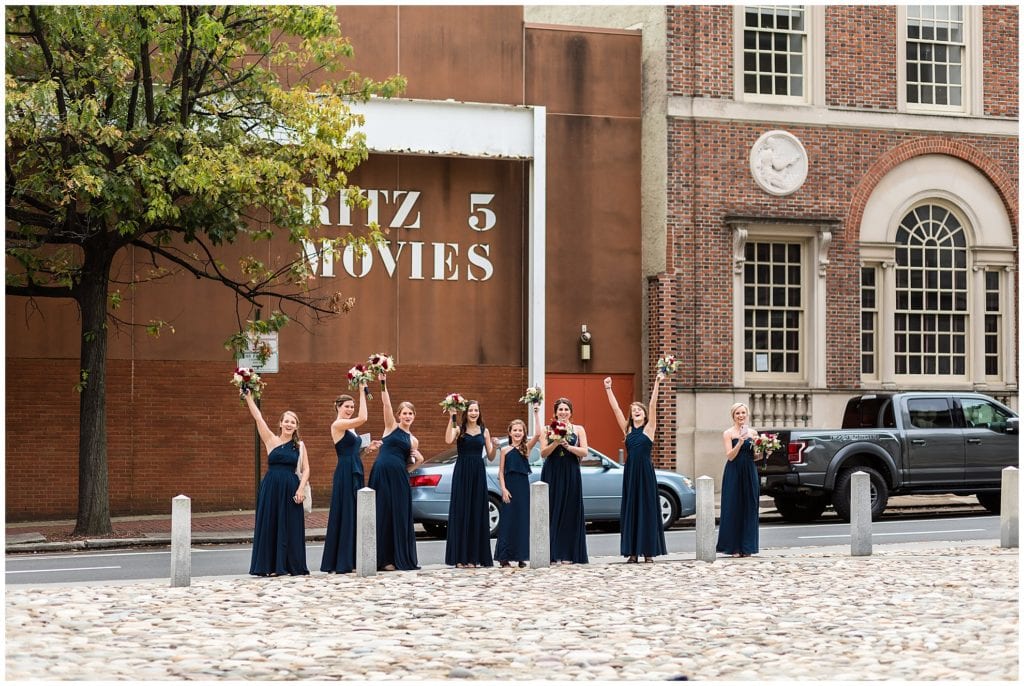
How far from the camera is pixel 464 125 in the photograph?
82.9 feet

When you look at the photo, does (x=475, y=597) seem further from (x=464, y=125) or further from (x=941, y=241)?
(x=941, y=241)

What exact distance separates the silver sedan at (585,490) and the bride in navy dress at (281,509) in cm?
480

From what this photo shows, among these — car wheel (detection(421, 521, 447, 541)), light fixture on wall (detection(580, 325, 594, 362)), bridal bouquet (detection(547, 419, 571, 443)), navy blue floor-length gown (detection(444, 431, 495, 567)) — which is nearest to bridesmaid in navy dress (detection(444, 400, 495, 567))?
Answer: navy blue floor-length gown (detection(444, 431, 495, 567))

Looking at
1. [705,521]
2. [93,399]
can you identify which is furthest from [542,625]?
[93,399]

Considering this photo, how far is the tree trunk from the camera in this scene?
784 inches

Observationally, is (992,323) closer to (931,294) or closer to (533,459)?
(931,294)

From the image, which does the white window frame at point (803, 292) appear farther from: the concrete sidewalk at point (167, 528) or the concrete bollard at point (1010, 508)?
the concrete bollard at point (1010, 508)

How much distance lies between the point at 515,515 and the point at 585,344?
36.5 ft

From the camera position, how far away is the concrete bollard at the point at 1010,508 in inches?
664

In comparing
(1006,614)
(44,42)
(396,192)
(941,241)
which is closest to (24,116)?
(44,42)

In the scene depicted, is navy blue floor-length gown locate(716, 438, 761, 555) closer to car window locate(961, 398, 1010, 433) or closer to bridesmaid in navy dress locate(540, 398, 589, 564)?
bridesmaid in navy dress locate(540, 398, 589, 564)

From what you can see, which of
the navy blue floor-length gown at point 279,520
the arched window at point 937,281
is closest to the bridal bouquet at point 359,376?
the navy blue floor-length gown at point 279,520

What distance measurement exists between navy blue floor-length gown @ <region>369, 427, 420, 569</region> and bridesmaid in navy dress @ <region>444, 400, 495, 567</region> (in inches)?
20.5

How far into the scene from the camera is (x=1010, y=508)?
17.0 metres
